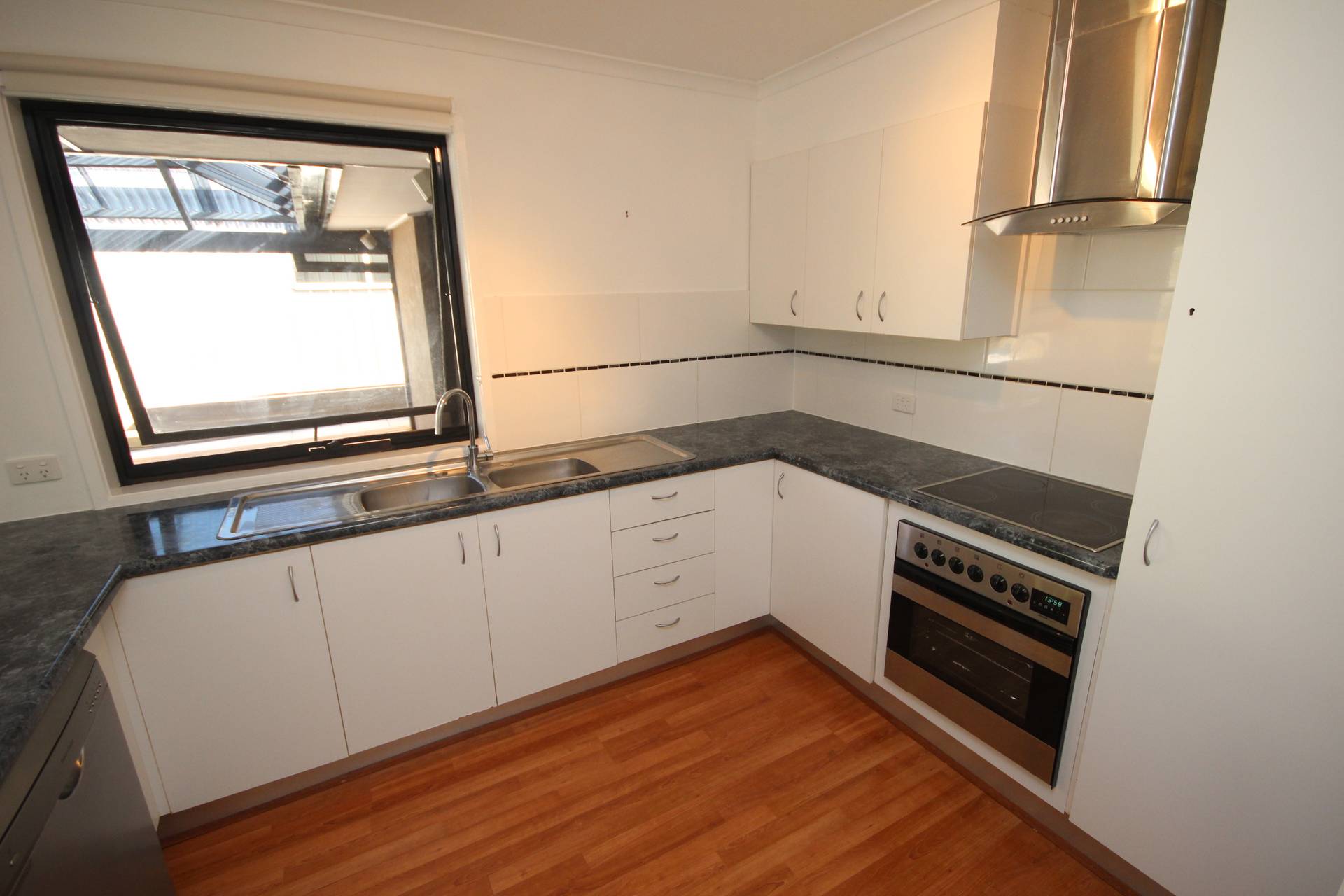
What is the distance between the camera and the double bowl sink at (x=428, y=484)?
6.19ft

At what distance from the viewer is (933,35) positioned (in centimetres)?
209

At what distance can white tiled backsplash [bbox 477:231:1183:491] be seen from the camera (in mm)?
1881

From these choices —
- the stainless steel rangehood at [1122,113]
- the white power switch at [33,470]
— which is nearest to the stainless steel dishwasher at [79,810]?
the white power switch at [33,470]

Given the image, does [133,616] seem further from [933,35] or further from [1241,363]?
[933,35]

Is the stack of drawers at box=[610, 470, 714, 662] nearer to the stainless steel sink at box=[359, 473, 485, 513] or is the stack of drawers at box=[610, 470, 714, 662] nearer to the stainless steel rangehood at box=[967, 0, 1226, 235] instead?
the stainless steel sink at box=[359, 473, 485, 513]

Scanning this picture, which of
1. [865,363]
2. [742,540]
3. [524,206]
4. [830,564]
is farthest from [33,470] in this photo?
[865,363]

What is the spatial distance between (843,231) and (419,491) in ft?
6.34

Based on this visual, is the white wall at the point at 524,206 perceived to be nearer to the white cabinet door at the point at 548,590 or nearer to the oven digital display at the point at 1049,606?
the white cabinet door at the point at 548,590

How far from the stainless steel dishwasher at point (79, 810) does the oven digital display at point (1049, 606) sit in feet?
6.84

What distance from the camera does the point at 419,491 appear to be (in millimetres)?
2283

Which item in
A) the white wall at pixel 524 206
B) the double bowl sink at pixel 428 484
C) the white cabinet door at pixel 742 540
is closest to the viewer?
the white wall at pixel 524 206

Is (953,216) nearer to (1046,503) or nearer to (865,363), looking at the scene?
(865,363)

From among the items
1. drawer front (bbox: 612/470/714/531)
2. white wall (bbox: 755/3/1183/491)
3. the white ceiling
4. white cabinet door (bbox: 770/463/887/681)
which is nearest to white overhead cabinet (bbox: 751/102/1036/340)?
white wall (bbox: 755/3/1183/491)

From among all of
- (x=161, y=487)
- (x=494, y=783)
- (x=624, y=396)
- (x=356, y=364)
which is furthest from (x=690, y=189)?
(x=494, y=783)
